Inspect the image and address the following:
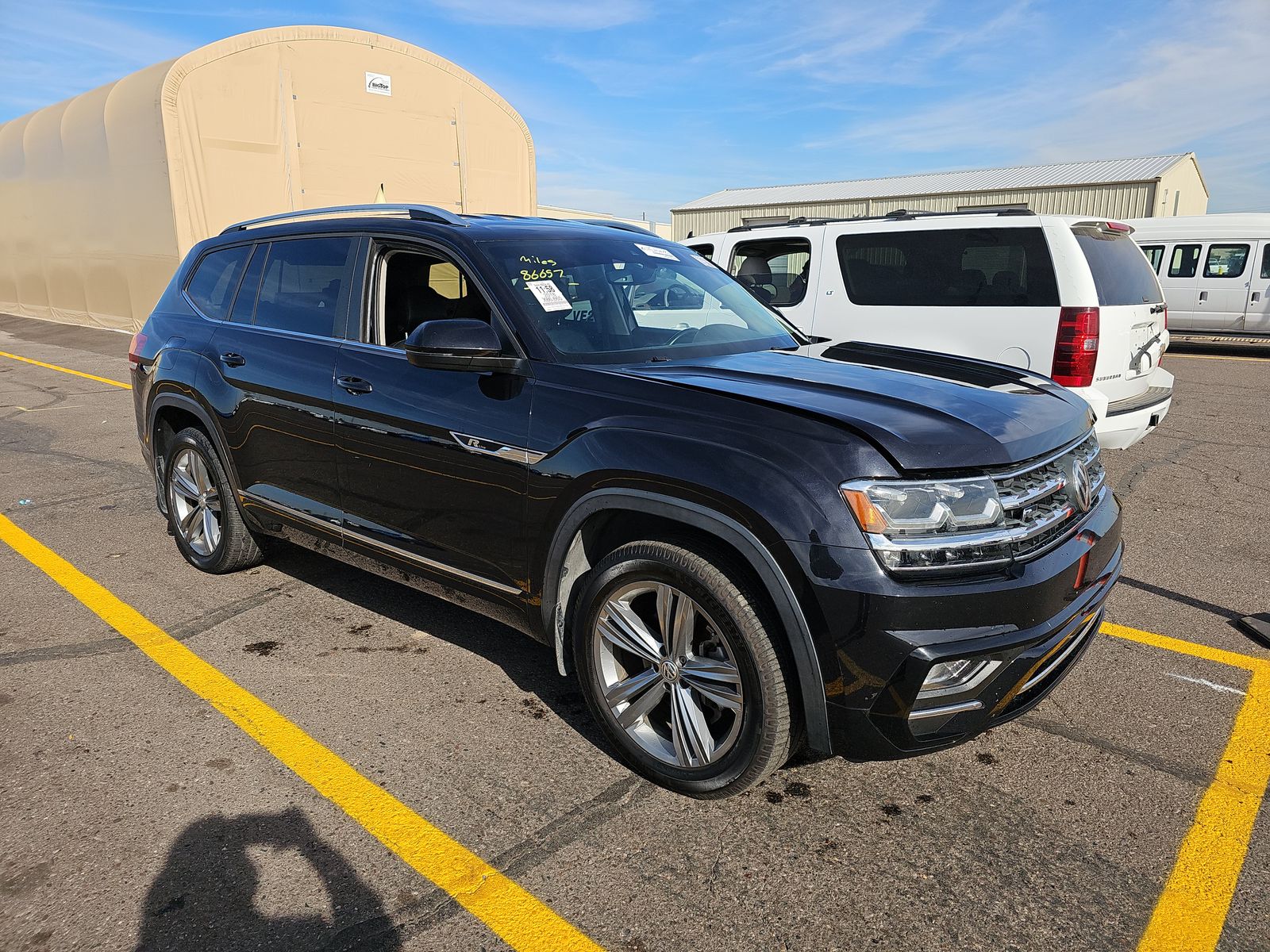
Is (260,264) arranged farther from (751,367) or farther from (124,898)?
(124,898)

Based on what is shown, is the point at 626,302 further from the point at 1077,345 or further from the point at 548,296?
the point at 1077,345

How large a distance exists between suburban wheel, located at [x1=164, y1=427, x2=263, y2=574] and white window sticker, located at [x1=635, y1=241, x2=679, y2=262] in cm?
236

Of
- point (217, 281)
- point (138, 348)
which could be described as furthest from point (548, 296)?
point (138, 348)

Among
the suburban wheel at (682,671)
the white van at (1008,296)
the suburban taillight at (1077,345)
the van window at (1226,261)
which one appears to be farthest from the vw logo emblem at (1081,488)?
the van window at (1226,261)

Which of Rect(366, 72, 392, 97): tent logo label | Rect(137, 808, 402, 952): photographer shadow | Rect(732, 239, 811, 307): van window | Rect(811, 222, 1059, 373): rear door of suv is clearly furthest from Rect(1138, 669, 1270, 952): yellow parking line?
Rect(366, 72, 392, 97): tent logo label

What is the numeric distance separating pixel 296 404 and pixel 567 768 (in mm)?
2020

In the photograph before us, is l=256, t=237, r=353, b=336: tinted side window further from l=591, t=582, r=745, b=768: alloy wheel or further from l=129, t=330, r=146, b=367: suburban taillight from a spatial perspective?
l=591, t=582, r=745, b=768: alloy wheel

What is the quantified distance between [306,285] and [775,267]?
4710 mm

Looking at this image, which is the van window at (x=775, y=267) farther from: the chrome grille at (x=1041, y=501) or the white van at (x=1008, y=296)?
the chrome grille at (x=1041, y=501)

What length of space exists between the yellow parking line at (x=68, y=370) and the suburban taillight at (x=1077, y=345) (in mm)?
11607

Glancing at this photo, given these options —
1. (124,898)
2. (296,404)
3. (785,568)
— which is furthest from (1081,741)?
(296,404)

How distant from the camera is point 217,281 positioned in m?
4.66

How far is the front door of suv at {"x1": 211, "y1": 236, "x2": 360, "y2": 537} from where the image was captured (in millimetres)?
3811

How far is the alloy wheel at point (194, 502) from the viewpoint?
15.2 feet
